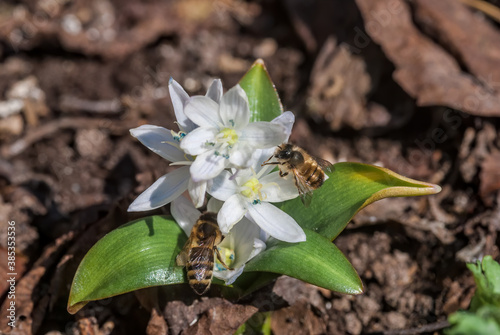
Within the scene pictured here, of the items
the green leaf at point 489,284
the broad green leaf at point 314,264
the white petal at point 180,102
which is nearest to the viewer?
the green leaf at point 489,284

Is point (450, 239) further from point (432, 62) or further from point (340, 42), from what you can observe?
point (340, 42)

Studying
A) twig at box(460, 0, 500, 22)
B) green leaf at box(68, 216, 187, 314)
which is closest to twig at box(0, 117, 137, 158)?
green leaf at box(68, 216, 187, 314)

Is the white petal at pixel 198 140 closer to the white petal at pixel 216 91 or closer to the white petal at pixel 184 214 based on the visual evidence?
the white petal at pixel 216 91

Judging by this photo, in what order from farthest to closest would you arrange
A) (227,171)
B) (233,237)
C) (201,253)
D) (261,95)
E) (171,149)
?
(261,95) → (233,237) → (171,149) → (227,171) → (201,253)

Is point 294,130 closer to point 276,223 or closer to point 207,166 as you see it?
point 276,223

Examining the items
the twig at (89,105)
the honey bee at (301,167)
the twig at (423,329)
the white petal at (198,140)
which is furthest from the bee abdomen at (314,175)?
the twig at (89,105)

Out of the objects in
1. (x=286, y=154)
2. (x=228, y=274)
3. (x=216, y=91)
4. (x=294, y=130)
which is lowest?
(x=294, y=130)

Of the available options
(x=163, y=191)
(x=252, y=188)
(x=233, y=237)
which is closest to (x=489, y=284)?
(x=252, y=188)
